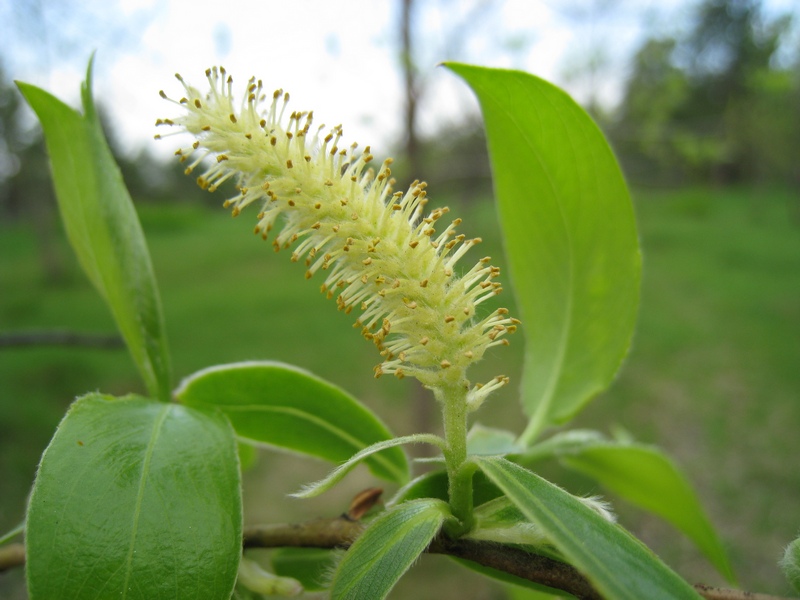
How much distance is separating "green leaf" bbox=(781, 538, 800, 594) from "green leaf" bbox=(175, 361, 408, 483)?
46 centimetres

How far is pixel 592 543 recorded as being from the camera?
502mm

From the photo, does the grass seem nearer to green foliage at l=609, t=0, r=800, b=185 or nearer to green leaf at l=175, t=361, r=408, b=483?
green foliage at l=609, t=0, r=800, b=185

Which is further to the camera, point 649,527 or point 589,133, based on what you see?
point 649,527

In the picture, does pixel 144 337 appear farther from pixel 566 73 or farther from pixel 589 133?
pixel 566 73

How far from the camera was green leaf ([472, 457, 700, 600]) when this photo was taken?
46 centimetres

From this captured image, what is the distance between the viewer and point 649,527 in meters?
4.30

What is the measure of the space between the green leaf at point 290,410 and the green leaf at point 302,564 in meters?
0.13

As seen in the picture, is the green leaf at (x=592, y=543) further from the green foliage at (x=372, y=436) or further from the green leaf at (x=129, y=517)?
the green leaf at (x=129, y=517)

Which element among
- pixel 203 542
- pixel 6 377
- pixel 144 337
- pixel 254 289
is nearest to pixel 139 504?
pixel 203 542

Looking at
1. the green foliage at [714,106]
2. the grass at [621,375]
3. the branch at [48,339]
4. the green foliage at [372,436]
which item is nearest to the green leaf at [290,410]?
the green foliage at [372,436]

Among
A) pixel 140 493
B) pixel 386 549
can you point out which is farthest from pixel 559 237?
pixel 140 493

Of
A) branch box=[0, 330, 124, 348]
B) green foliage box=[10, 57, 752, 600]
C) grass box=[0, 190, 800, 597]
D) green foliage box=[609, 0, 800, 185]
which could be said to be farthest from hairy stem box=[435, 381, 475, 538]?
green foliage box=[609, 0, 800, 185]

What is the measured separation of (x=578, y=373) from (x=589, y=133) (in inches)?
14.3

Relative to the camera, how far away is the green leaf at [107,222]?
79 centimetres
